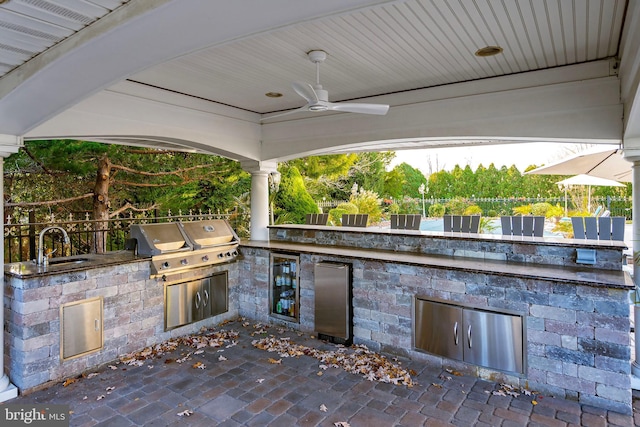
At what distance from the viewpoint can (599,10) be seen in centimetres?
297

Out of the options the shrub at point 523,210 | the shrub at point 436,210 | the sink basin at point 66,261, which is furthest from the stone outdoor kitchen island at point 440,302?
the shrub at point 436,210

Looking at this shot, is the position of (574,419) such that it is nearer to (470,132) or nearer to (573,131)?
(573,131)

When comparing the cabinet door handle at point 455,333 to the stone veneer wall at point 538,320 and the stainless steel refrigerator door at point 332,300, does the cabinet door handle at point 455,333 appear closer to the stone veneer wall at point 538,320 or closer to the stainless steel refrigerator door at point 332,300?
Result: the stone veneer wall at point 538,320

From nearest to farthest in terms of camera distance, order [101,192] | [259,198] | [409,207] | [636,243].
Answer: [636,243]
[259,198]
[101,192]
[409,207]

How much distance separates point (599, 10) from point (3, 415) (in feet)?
19.3

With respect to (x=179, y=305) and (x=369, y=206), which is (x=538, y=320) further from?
(x=369, y=206)

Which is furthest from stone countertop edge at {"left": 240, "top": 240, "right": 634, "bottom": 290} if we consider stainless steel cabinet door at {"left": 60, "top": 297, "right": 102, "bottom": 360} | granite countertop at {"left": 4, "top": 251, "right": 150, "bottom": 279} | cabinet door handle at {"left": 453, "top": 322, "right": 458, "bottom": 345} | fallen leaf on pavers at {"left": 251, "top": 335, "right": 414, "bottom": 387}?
stainless steel cabinet door at {"left": 60, "top": 297, "right": 102, "bottom": 360}

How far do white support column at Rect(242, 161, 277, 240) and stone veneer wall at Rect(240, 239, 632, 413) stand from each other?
257 centimetres

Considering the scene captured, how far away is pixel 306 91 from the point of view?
3811mm

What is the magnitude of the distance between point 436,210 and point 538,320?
35.4ft

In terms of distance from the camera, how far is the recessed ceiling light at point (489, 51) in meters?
3.79

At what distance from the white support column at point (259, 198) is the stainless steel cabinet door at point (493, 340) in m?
3.88

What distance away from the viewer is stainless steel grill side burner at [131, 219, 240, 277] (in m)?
4.81

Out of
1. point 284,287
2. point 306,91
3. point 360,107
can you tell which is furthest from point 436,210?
point 306,91
